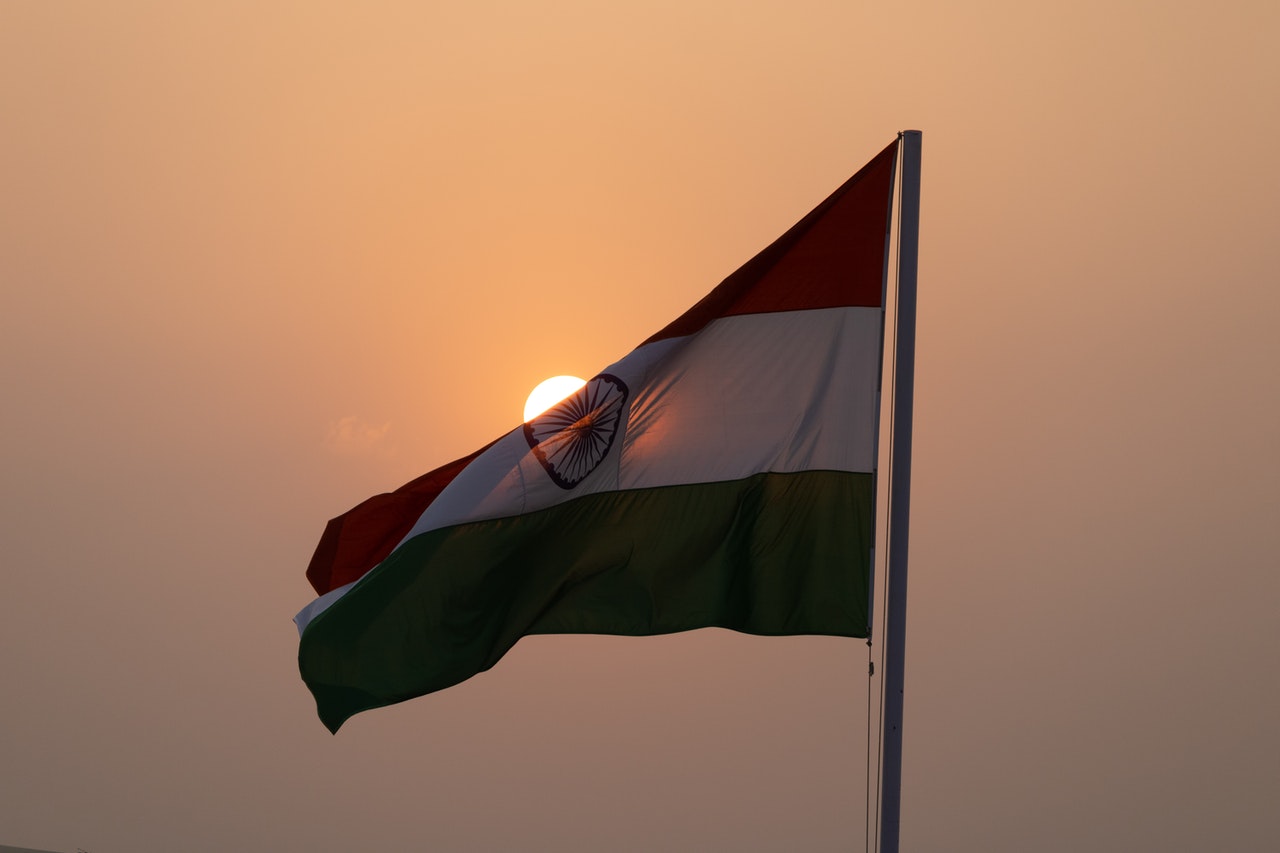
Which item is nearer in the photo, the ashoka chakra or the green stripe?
the green stripe

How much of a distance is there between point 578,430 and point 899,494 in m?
2.62

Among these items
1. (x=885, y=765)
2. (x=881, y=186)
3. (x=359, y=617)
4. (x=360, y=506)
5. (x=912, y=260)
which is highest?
(x=881, y=186)

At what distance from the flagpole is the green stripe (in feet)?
3.54

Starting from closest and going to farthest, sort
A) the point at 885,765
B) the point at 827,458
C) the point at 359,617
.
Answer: the point at 885,765 → the point at 359,617 → the point at 827,458

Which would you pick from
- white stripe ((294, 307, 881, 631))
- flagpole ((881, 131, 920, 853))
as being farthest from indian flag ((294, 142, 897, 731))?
flagpole ((881, 131, 920, 853))

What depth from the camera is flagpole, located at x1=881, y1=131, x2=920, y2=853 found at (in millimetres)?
8430

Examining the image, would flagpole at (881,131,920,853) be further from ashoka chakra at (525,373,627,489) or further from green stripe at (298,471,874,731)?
ashoka chakra at (525,373,627,489)

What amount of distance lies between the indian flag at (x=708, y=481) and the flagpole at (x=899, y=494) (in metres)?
0.77

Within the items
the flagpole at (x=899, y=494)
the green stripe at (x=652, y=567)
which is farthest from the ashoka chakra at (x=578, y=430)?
the flagpole at (x=899, y=494)

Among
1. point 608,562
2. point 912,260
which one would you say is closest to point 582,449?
point 608,562

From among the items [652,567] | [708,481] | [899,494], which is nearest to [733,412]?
[708,481]

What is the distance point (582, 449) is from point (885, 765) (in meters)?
3.24

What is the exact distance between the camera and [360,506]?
10664 millimetres

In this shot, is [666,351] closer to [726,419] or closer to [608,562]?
[726,419]
